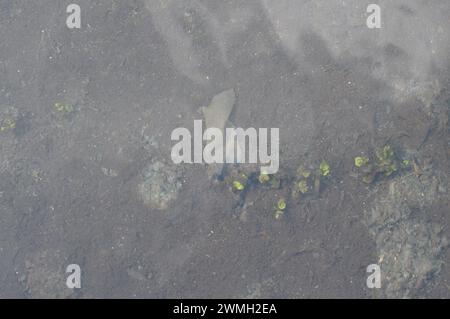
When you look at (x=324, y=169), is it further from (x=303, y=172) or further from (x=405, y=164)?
(x=405, y=164)

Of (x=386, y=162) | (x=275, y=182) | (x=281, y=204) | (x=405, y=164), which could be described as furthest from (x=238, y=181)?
(x=405, y=164)

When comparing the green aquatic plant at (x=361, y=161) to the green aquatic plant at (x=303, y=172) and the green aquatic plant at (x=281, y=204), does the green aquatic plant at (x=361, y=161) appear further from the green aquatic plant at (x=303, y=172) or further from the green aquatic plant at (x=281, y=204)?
the green aquatic plant at (x=281, y=204)

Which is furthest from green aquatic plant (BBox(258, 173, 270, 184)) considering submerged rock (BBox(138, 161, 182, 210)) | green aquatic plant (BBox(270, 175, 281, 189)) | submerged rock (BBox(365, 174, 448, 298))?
submerged rock (BBox(365, 174, 448, 298))

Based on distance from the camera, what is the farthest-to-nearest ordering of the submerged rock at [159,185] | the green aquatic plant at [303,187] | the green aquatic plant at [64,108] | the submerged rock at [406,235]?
the green aquatic plant at [64,108]
the submerged rock at [159,185]
the green aquatic plant at [303,187]
the submerged rock at [406,235]

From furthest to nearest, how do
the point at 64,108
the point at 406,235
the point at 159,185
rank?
1. the point at 64,108
2. the point at 159,185
3. the point at 406,235

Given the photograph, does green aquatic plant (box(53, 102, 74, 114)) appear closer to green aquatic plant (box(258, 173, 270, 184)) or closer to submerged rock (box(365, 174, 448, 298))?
green aquatic plant (box(258, 173, 270, 184))

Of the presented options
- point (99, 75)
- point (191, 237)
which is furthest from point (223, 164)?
point (99, 75)

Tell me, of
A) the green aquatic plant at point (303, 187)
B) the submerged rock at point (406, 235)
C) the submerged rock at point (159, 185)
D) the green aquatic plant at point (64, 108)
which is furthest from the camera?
the green aquatic plant at point (64, 108)

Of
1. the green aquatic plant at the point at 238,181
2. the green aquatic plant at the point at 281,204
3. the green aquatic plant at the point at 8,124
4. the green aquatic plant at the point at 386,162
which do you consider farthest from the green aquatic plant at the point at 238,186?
the green aquatic plant at the point at 8,124

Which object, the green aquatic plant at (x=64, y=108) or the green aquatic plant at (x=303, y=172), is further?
the green aquatic plant at (x=64, y=108)

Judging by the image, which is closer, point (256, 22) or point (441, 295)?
point (441, 295)

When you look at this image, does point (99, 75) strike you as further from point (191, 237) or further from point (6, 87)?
point (191, 237)
